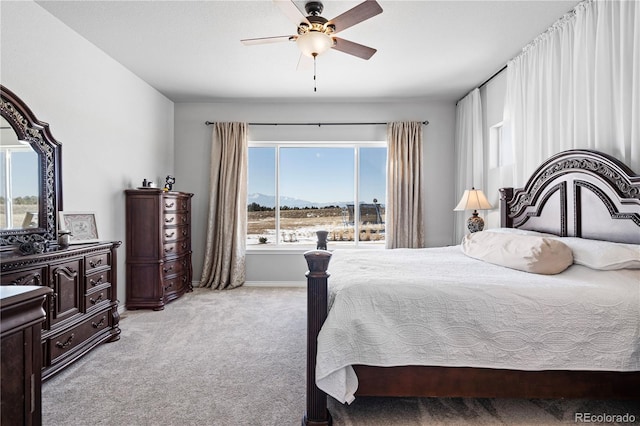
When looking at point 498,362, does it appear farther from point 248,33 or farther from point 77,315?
point 248,33

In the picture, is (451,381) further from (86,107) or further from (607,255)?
(86,107)

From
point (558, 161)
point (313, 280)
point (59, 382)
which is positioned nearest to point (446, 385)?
point (313, 280)

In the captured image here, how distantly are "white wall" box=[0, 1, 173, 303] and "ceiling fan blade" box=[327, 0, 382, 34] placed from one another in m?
2.37

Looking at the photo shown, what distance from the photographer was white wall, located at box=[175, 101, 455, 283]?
5.15m

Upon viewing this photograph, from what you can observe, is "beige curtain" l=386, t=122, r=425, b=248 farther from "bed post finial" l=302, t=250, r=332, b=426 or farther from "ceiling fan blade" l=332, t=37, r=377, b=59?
"bed post finial" l=302, t=250, r=332, b=426

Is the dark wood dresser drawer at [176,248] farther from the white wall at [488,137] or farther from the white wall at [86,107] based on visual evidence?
the white wall at [488,137]

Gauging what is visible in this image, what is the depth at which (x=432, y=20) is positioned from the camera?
2.89 meters

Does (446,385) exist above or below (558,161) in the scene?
below

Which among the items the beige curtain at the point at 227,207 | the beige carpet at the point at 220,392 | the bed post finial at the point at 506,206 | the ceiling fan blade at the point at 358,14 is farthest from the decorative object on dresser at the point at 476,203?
the beige curtain at the point at 227,207

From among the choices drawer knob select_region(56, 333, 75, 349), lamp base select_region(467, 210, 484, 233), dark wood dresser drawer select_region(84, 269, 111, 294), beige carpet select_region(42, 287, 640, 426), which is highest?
lamp base select_region(467, 210, 484, 233)

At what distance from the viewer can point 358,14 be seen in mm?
2314

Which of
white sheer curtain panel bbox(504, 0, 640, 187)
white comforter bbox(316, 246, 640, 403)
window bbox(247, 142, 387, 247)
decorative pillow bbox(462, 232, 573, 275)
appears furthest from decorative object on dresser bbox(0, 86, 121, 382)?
white sheer curtain panel bbox(504, 0, 640, 187)

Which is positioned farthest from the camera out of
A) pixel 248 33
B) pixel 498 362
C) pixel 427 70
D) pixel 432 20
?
pixel 427 70

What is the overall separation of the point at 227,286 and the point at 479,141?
4.04 meters
